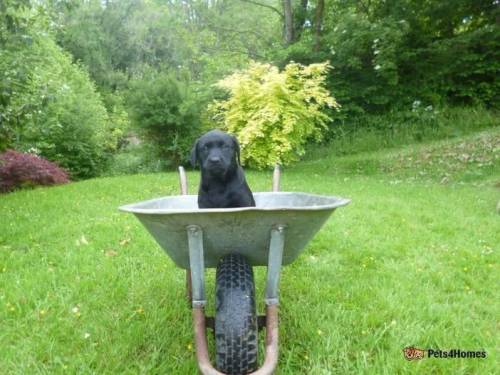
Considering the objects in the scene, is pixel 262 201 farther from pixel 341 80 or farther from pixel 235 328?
pixel 341 80

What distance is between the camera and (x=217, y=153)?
2834 mm

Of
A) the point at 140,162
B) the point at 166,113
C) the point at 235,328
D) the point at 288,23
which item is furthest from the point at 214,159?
the point at 288,23

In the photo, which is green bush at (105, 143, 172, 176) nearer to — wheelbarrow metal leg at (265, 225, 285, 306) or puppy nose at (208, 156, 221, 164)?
puppy nose at (208, 156, 221, 164)

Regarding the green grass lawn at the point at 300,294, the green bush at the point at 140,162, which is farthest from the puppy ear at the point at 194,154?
the green bush at the point at 140,162

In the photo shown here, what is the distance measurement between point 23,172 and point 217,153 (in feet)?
29.3

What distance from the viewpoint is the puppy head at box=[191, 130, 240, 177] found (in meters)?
2.78

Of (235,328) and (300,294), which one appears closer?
(235,328)

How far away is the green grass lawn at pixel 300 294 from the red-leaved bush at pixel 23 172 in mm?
4412

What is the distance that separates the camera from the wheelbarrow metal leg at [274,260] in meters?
1.83

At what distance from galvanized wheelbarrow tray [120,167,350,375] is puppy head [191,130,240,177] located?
2.66 feet

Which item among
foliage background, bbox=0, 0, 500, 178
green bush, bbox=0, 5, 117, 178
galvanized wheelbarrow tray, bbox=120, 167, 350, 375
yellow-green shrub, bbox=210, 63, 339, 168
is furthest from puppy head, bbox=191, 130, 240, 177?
foliage background, bbox=0, 0, 500, 178

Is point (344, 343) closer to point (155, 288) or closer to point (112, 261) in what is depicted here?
point (155, 288)

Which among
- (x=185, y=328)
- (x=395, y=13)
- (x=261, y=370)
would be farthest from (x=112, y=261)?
(x=395, y=13)

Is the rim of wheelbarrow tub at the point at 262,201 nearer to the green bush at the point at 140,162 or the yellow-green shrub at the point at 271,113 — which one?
the yellow-green shrub at the point at 271,113
